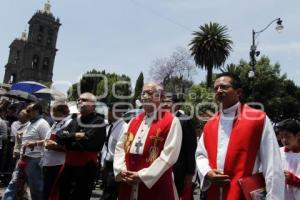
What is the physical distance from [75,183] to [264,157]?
301 centimetres

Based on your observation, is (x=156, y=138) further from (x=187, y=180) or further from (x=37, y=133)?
(x=37, y=133)

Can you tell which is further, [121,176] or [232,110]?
[121,176]

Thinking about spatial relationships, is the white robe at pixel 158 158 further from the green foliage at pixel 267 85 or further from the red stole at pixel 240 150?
the green foliage at pixel 267 85

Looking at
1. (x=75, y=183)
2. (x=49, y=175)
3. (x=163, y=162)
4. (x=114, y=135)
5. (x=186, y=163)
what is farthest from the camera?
(x=114, y=135)

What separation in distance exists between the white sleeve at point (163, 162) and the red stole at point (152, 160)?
0.29 feet

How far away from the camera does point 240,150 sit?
3730 mm

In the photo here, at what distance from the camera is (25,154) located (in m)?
7.02

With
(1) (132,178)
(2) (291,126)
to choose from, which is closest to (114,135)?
(1) (132,178)

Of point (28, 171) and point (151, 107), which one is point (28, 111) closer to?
point (28, 171)

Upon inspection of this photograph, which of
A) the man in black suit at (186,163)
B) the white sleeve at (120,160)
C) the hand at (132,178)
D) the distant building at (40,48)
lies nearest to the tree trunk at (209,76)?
the man in black suit at (186,163)

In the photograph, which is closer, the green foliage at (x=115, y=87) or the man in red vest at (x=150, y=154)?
the man in red vest at (x=150, y=154)

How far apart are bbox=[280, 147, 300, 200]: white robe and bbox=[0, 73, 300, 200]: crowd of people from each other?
11 mm

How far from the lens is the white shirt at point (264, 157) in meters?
3.46

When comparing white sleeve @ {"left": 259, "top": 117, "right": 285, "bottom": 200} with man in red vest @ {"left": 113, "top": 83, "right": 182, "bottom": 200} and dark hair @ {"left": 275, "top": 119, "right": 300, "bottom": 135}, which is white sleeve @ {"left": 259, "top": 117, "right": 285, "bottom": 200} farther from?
dark hair @ {"left": 275, "top": 119, "right": 300, "bottom": 135}
